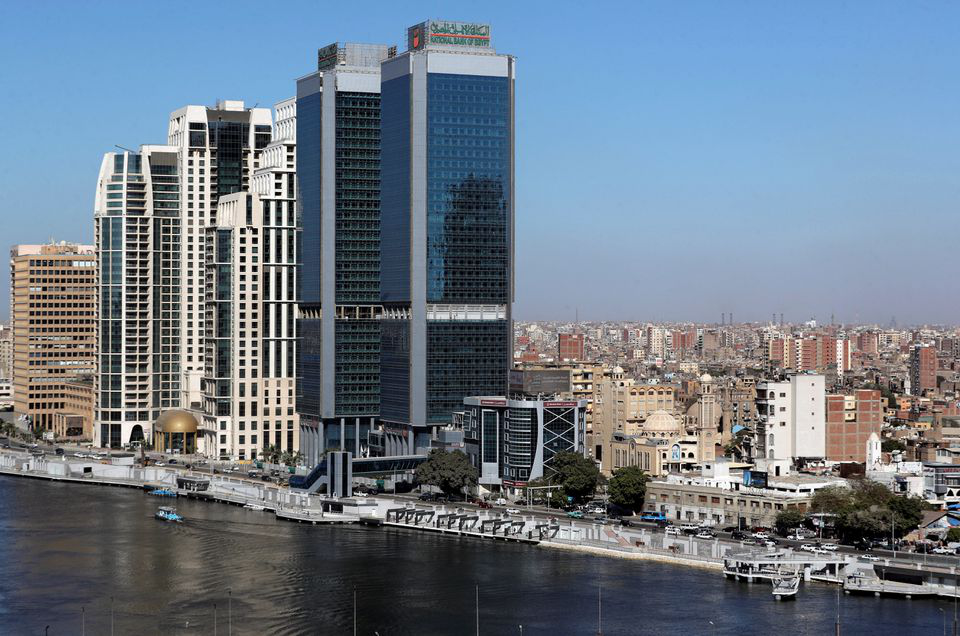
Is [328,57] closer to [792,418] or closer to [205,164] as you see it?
[205,164]

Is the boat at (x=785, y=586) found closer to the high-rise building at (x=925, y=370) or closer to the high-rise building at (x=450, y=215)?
the high-rise building at (x=450, y=215)

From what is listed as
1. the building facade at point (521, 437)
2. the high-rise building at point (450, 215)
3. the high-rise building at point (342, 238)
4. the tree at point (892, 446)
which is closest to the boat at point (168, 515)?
the building facade at point (521, 437)

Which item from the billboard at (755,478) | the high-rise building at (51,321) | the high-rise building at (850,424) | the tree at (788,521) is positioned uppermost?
the high-rise building at (51,321)

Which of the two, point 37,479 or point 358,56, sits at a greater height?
point 358,56

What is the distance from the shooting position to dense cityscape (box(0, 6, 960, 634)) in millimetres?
71562

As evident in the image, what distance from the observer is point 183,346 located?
124688mm

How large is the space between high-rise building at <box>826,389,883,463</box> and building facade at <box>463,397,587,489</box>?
15415 millimetres

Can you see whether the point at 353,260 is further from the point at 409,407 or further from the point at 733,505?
the point at 733,505

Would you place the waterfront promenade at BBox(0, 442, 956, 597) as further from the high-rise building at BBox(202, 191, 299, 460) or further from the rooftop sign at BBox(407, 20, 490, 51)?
the rooftop sign at BBox(407, 20, 490, 51)

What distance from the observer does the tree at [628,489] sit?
81750 mm

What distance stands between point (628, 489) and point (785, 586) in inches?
770

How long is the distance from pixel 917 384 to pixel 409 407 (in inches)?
3671

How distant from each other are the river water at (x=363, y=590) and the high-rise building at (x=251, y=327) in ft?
106

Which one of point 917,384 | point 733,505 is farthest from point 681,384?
point 733,505
